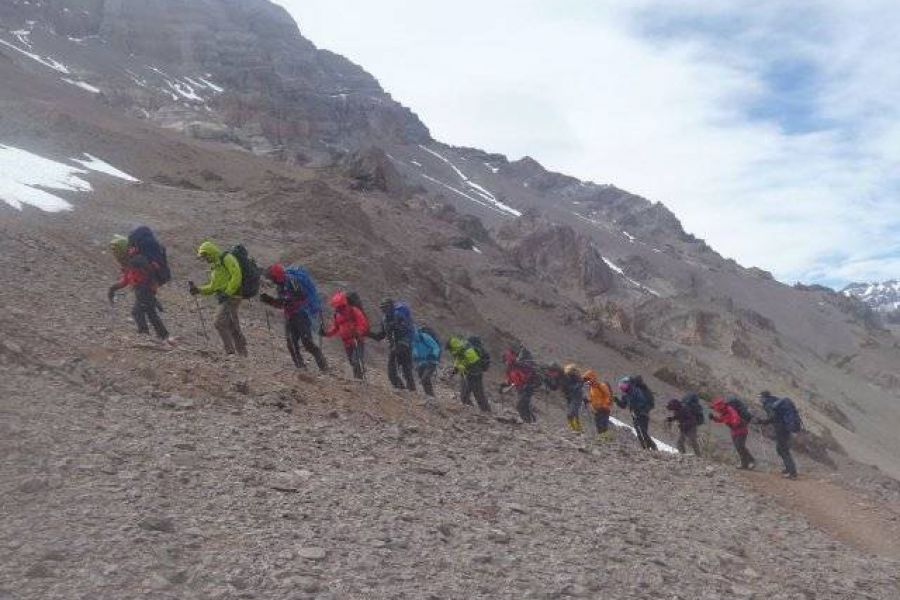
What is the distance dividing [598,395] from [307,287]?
8129 millimetres

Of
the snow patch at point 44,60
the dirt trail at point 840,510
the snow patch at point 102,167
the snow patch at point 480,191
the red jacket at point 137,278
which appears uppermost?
the snow patch at point 480,191

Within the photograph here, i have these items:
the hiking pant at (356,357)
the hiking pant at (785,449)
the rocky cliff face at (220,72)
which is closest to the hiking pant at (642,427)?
the hiking pant at (785,449)

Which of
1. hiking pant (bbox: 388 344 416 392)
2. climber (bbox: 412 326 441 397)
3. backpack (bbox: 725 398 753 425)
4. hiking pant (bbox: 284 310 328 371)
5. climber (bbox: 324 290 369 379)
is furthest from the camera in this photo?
backpack (bbox: 725 398 753 425)

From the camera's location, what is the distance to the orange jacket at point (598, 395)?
1855 centimetres

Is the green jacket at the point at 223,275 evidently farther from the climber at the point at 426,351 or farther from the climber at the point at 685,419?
the climber at the point at 685,419

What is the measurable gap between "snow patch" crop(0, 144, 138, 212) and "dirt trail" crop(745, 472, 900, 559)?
824 inches

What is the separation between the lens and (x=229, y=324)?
12898 millimetres

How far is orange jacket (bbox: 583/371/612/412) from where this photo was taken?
18.5m

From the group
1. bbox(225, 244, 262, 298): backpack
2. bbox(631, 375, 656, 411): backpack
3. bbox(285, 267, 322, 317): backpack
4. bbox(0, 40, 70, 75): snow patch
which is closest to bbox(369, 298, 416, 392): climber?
bbox(285, 267, 322, 317): backpack

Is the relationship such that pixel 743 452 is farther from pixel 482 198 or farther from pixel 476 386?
pixel 482 198

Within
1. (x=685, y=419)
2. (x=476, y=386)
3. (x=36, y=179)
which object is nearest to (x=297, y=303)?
(x=476, y=386)

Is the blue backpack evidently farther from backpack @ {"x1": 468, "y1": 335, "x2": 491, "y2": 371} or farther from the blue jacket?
backpack @ {"x1": 468, "y1": 335, "x2": 491, "y2": 371}

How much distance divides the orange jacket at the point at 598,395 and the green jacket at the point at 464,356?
308 centimetres

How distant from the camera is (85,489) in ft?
22.5
